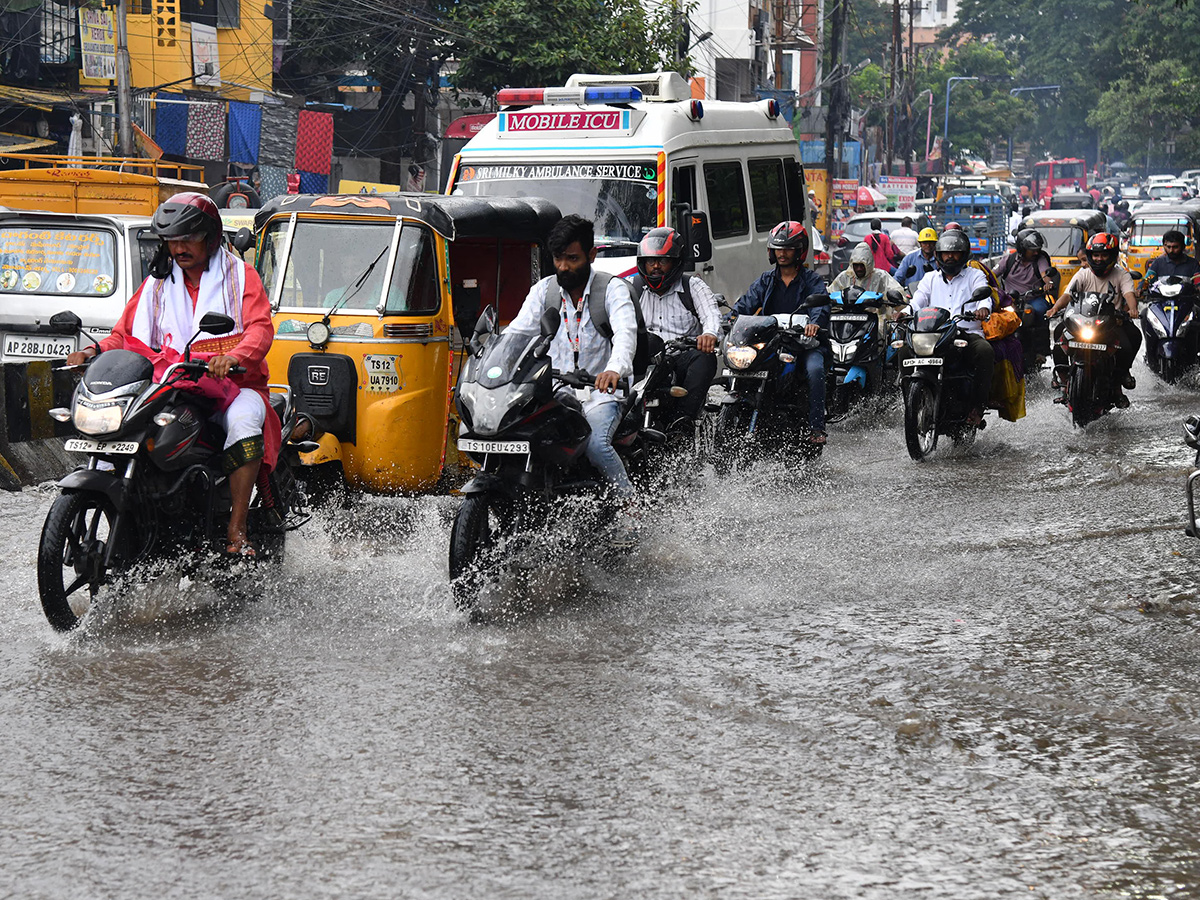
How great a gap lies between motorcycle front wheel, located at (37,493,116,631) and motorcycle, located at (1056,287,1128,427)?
8.80 m

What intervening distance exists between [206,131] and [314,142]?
275 centimetres

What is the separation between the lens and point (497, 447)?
6496 millimetres

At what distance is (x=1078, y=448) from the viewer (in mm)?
11812

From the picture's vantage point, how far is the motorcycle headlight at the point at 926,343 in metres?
11.4

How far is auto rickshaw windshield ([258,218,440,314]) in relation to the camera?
820 centimetres

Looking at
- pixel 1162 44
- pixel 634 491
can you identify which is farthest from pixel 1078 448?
pixel 1162 44

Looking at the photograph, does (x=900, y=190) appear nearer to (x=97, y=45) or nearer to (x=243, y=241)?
(x=97, y=45)

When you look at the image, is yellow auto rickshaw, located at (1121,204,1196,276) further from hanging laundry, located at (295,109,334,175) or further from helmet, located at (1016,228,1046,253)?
hanging laundry, located at (295,109,334,175)

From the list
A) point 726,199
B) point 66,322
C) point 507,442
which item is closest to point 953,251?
point 726,199

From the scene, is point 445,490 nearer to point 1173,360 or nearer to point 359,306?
point 359,306

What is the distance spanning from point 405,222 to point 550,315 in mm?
1520

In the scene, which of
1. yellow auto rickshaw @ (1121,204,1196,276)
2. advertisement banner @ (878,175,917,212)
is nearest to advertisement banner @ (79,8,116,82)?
yellow auto rickshaw @ (1121,204,1196,276)

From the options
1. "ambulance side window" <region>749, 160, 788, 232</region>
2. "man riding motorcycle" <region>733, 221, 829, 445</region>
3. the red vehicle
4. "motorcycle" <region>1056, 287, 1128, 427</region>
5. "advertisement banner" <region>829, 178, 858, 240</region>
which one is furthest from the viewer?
the red vehicle

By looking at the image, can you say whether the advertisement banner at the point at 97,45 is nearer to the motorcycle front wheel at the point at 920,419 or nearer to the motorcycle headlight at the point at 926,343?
the motorcycle headlight at the point at 926,343
